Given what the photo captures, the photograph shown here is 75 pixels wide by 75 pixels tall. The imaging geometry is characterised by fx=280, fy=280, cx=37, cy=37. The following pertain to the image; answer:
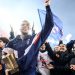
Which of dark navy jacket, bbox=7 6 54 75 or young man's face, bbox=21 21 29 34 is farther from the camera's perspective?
young man's face, bbox=21 21 29 34

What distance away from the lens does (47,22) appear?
315 cm

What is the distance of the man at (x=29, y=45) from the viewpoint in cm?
315

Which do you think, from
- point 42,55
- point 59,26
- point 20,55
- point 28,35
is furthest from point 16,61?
point 59,26

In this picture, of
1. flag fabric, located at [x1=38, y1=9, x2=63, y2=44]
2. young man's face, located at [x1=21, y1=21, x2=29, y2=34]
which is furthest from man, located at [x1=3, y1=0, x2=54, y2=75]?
flag fabric, located at [x1=38, y1=9, x2=63, y2=44]

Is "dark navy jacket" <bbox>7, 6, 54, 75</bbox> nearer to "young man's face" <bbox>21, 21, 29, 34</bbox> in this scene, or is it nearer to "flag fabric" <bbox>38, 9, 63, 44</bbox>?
"young man's face" <bbox>21, 21, 29, 34</bbox>

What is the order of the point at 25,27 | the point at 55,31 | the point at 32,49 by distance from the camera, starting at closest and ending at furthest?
the point at 32,49, the point at 25,27, the point at 55,31

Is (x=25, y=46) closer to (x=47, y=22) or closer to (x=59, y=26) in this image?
(x=47, y=22)

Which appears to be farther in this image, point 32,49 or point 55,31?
point 55,31

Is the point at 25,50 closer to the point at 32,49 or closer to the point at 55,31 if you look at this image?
the point at 32,49

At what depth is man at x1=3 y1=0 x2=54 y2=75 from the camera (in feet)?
10.3

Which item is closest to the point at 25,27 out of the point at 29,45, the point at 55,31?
the point at 29,45

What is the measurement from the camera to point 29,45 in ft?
10.6

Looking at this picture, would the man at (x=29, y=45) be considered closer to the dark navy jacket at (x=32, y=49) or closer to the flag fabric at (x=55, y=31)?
the dark navy jacket at (x=32, y=49)

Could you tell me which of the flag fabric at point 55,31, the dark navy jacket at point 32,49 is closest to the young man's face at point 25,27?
the dark navy jacket at point 32,49
